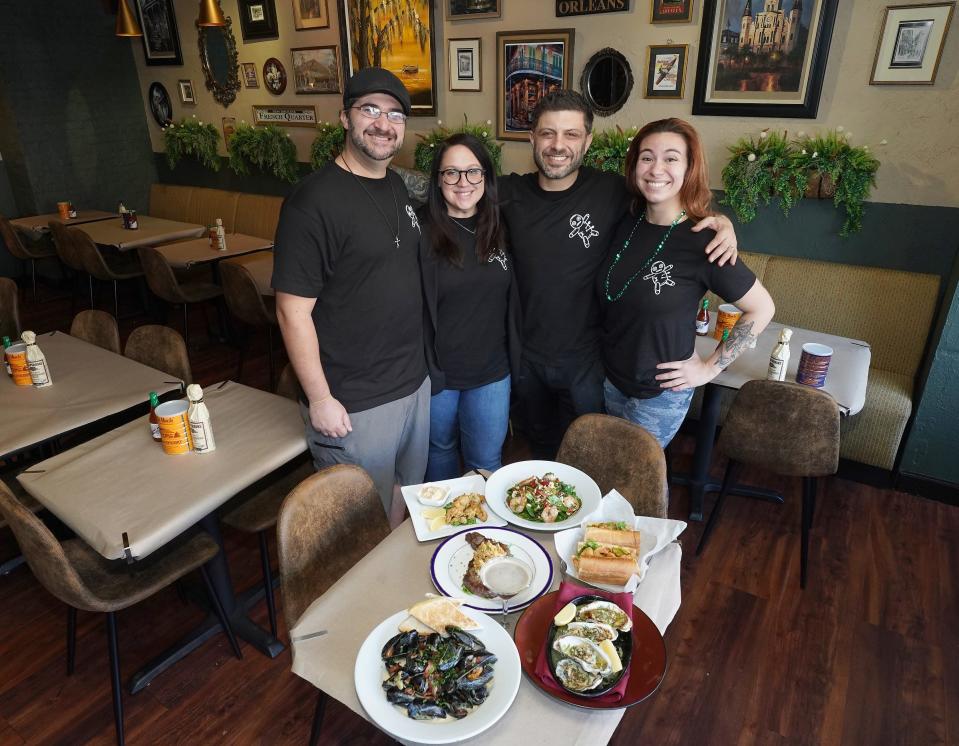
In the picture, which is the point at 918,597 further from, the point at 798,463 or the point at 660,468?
the point at 660,468

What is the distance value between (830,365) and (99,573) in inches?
115

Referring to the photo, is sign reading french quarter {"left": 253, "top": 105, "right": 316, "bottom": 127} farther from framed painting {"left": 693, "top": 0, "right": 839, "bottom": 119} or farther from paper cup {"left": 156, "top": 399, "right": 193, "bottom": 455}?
paper cup {"left": 156, "top": 399, "right": 193, "bottom": 455}

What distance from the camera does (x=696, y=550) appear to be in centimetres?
280

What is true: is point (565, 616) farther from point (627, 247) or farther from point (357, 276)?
point (627, 247)

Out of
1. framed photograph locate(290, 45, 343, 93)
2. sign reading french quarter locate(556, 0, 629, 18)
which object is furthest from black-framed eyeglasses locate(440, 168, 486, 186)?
framed photograph locate(290, 45, 343, 93)

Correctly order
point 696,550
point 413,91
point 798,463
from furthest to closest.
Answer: point 413,91 → point 696,550 → point 798,463

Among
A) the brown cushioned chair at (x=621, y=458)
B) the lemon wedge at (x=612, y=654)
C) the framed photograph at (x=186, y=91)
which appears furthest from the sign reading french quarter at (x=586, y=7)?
the framed photograph at (x=186, y=91)

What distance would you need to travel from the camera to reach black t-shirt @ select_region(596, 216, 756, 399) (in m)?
1.96

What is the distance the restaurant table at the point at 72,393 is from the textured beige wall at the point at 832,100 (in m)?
2.94

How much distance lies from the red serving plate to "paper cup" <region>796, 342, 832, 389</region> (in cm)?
163

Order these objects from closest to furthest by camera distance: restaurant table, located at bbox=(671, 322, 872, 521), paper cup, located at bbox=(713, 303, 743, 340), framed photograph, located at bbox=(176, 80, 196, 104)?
restaurant table, located at bbox=(671, 322, 872, 521), paper cup, located at bbox=(713, 303, 743, 340), framed photograph, located at bbox=(176, 80, 196, 104)

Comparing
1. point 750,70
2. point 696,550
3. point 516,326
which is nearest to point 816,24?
point 750,70

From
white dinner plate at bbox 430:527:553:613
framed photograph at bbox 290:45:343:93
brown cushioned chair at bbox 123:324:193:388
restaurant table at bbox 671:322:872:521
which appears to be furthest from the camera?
framed photograph at bbox 290:45:343:93

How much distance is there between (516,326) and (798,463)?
1.25 meters
